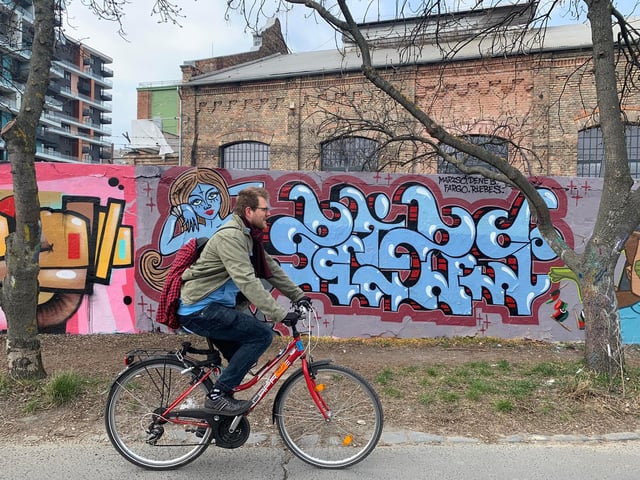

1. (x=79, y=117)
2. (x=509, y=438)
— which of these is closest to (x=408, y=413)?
(x=509, y=438)

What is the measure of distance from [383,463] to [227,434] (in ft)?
3.76

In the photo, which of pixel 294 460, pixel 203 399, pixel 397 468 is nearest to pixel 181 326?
pixel 203 399

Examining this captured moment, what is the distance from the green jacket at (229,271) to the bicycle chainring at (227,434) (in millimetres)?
849

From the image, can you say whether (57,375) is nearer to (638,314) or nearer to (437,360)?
(437,360)

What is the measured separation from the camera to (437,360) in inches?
254

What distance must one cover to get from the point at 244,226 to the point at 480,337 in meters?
5.25

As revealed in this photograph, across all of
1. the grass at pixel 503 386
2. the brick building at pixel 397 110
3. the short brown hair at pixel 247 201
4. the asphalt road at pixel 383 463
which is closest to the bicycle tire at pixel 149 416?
the asphalt road at pixel 383 463

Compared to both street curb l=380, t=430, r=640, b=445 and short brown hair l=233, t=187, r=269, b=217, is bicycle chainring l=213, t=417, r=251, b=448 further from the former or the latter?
short brown hair l=233, t=187, r=269, b=217

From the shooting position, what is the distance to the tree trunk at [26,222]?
4.78 metres

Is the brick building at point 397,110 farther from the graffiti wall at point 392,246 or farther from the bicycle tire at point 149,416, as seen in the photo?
the bicycle tire at point 149,416

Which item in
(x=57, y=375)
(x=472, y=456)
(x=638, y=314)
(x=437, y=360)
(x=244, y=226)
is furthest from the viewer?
(x=638, y=314)

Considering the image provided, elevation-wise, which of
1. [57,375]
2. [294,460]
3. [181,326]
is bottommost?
[294,460]

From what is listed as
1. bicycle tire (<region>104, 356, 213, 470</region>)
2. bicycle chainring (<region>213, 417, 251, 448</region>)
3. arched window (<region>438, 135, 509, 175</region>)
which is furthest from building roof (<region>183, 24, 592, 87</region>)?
bicycle chainring (<region>213, 417, 251, 448</region>)

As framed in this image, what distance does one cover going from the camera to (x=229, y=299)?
351cm
